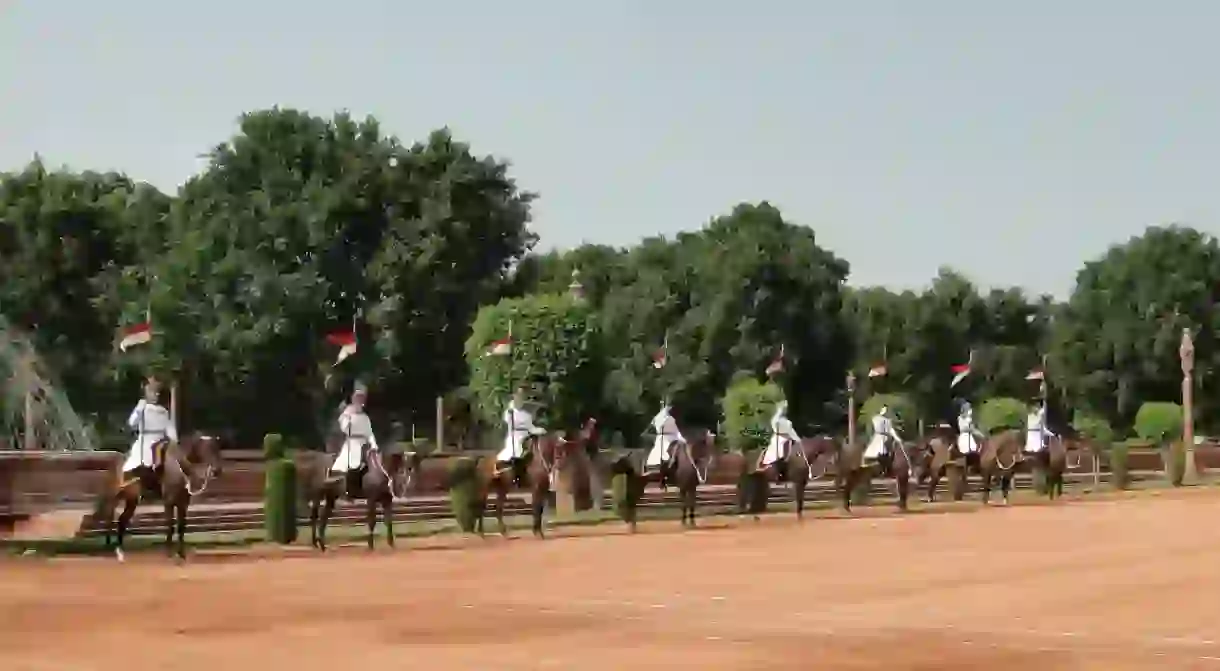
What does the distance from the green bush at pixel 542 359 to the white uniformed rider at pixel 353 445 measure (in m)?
12.3

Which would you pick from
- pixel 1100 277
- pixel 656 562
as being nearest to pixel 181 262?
pixel 656 562

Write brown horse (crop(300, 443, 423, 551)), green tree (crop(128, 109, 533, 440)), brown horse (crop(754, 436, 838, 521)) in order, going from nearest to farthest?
brown horse (crop(300, 443, 423, 551)), brown horse (crop(754, 436, 838, 521)), green tree (crop(128, 109, 533, 440))

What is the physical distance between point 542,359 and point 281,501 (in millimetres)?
13438

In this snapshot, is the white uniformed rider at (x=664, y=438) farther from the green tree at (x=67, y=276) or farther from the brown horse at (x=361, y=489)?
the green tree at (x=67, y=276)

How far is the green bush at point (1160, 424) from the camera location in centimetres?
7188

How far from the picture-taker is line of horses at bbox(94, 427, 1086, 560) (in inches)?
1006

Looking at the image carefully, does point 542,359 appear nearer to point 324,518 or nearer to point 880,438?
point 880,438

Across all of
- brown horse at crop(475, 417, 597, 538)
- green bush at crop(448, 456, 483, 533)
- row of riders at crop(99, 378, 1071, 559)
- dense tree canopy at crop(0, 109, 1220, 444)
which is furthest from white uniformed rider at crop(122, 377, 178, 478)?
dense tree canopy at crop(0, 109, 1220, 444)

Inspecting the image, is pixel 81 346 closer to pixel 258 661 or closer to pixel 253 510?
pixel 253 510

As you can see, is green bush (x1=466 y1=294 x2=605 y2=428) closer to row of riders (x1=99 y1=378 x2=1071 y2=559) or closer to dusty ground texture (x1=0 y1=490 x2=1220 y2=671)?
row of riders (x1=99 y1=378 x2=1071 y2=559)

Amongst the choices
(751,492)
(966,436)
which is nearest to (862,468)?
(751,492)

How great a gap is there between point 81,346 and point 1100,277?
5692cm

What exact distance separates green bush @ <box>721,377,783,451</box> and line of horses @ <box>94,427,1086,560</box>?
9.54 ft

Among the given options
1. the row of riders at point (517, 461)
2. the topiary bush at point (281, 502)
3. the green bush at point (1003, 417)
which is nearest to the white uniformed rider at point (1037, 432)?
the row of riders at point (517, 461)
